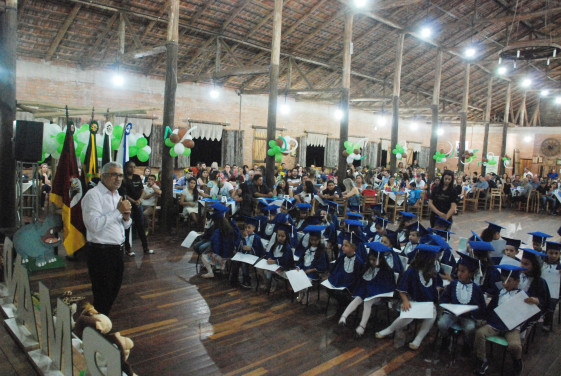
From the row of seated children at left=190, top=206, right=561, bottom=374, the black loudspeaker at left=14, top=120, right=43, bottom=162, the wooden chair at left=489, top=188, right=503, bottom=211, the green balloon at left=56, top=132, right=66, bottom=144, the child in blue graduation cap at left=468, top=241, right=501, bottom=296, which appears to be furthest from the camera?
the wooden chair at left=489, top=188, right=503, bottom=211

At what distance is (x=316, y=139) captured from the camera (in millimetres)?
18391

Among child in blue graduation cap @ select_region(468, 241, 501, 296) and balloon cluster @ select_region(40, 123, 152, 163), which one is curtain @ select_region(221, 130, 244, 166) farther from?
child in blue graduation cap @ select_region(468, 241, 501, 296)

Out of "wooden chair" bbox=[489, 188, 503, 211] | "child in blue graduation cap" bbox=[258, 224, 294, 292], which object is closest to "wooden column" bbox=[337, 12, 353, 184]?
"child in blue graduation cap" bbox=[258, 224, 294, 292]

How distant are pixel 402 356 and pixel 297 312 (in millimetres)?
1275

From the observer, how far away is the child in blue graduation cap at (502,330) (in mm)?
3305

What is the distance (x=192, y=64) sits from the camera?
12836mm

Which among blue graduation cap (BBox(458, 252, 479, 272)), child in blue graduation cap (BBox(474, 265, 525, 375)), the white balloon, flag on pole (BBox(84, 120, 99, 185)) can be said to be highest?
the white balloon

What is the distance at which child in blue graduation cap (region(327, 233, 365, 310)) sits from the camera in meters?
4.27

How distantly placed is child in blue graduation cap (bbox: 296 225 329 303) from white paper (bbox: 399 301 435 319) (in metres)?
1.22

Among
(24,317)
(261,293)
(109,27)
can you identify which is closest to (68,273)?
(24,317)

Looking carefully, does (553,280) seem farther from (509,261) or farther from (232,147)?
(232,147)

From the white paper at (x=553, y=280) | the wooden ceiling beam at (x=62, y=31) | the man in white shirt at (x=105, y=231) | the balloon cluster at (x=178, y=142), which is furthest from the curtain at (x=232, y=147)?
the white paper at (x=553, y=280)

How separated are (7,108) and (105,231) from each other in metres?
3.58

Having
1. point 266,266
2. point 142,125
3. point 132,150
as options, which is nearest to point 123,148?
point 132,150
